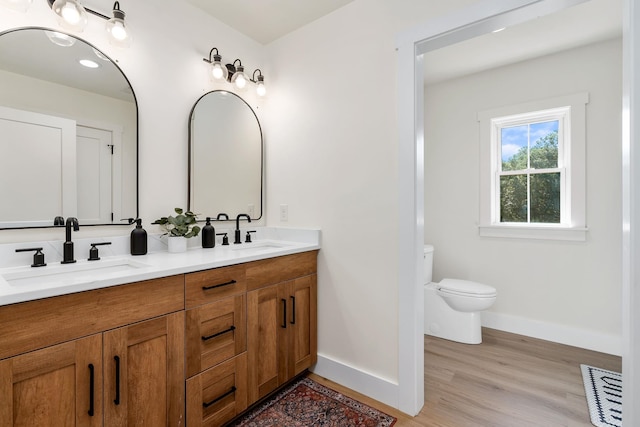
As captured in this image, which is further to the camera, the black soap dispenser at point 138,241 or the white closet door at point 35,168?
the black soap dispenser at point 138,241

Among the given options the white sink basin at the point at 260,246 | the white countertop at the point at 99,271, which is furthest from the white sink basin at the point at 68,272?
the white sink basin at the point at 260,246

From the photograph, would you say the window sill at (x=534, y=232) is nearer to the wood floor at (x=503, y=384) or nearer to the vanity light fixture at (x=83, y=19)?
the wood floor at (x=503, y=384)

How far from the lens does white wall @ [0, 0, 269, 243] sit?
1.66 m

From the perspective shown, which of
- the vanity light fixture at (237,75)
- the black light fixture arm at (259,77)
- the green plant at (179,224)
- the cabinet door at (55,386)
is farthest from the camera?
the black light fixture arm at (259,77)

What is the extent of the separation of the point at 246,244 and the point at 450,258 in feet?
7.04

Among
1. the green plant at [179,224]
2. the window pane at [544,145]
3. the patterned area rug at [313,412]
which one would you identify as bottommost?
the patterned area rug at [313,412]

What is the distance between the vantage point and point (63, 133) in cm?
145

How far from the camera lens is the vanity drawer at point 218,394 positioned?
134 centimetres

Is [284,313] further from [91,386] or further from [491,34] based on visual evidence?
[491,34]

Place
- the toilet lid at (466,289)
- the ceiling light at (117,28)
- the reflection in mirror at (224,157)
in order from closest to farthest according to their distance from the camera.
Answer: the ceiling light at (117,28) < the reflection in mirror at (224,157) < the toilet lid at (466,289)

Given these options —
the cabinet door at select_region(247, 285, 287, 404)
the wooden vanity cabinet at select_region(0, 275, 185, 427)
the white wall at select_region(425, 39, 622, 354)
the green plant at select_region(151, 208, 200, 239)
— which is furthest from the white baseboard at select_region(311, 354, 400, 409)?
the white wall at select_region(425, 39, 622, 354)

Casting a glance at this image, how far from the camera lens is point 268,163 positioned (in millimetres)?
2398

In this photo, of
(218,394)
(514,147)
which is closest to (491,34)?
(514,147)

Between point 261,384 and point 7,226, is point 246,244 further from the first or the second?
point 7,226
